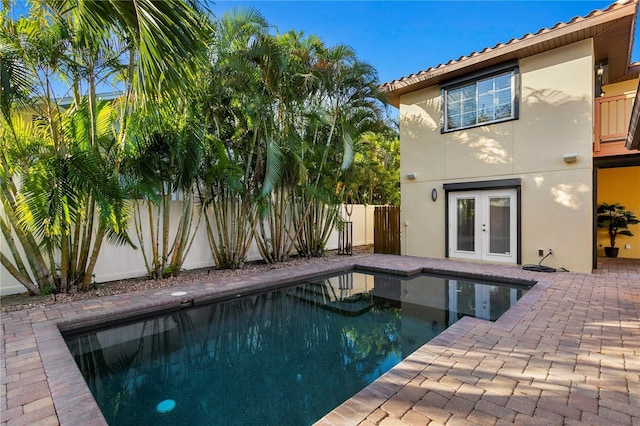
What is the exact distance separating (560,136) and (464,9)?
499 centimetres

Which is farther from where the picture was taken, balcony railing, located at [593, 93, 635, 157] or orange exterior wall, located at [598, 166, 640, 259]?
orange exterior wall, located at [598, 166, 640, 259]

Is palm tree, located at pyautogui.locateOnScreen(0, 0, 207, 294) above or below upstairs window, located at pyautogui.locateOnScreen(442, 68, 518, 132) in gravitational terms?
below

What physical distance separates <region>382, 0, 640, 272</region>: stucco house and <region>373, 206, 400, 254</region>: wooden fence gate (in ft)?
1.65

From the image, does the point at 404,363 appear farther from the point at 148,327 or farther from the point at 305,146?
the point at 305,146

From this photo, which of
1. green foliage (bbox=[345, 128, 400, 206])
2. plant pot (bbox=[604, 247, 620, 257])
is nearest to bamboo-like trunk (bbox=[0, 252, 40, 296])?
green foliage (bbox=[345, 128, 400, 206])

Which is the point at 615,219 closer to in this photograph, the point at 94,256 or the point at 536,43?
the point at 536,43

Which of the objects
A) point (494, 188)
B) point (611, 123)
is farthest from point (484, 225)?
point (611, 123)

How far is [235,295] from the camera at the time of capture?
665 centimetres

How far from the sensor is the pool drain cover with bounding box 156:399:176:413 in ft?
9.90

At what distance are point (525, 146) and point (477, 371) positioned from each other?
25.5 feet

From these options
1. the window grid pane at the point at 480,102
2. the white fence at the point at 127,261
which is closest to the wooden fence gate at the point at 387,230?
the window grid pane at the point at 480,102

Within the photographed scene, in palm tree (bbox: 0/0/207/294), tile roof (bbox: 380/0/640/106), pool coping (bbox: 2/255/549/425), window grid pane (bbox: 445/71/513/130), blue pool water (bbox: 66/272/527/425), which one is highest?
tile roof (bbox: 380/0/640/106)

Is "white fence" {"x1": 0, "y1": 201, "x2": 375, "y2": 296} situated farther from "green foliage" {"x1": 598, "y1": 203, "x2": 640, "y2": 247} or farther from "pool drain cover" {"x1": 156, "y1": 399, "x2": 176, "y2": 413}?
"green foliage" {"x1": 598, "y1": 203, "x2": 640, "y2": 247}

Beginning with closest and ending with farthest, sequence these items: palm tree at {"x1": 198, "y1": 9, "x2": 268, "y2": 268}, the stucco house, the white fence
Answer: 1. the white fence
2. palm tree at {"x1": 198, "y1": 9, "x2": 268, "y2": 268}
3. the stucco house
